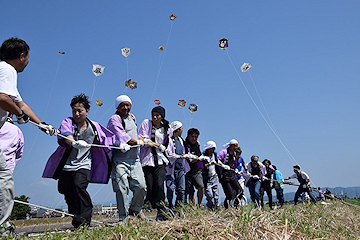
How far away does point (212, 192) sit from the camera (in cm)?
929

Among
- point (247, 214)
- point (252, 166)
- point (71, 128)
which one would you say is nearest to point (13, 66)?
point (71, 128)

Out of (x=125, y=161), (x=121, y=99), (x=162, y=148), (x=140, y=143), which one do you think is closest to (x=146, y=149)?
(x=162, y=148)

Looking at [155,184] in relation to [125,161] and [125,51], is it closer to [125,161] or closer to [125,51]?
[125,161]

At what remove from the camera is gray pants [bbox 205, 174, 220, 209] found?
912 cm

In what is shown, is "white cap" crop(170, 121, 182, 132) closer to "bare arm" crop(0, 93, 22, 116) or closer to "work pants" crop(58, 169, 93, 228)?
"work pants" crop(58, 169, 93, 228)

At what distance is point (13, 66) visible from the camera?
3893 mm

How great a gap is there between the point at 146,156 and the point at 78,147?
1.72 meters

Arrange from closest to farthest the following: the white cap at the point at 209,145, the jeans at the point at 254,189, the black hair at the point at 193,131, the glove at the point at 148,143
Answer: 1. the glove at the point at 148,143
2. the black hair at the point at 193,131
3. the white cap at the point at 209,145
4. the jeans at the point at 254,189

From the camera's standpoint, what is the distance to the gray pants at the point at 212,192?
9.12 metres

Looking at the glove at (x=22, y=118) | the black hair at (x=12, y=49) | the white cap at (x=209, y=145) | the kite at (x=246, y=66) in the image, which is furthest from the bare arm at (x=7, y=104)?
the kite at (x=246, y=66)

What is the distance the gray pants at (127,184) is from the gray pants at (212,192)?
367 cm

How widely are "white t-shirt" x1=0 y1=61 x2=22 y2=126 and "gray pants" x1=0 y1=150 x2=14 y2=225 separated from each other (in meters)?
0.50

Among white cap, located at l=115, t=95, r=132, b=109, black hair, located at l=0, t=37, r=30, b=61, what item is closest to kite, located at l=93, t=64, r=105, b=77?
white cap, located at l=115, t=95, r=132, b=109

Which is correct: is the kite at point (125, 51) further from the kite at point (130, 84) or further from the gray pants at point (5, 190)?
the gray pants at point (5, 190)
